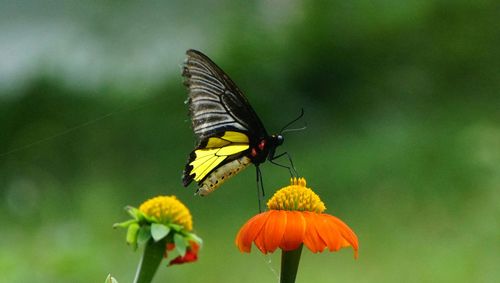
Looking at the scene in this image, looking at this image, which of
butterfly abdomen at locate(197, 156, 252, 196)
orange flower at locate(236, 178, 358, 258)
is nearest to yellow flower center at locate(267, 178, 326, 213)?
orange flower at locate(236, 178, 358, 258)

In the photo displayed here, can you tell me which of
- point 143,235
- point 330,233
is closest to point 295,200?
point 330,233

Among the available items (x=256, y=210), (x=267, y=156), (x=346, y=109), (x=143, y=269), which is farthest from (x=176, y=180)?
(x=143, y=269)

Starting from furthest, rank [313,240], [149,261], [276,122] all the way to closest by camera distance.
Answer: [276,122], [149,261], [313,240]

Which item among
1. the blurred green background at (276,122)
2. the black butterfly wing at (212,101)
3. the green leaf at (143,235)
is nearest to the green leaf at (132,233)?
the green leaf at (143,235)

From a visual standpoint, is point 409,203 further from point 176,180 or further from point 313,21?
point 313,21

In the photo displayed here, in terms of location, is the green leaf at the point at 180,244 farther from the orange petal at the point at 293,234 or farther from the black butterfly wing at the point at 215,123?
the orange petal at the point at 293,234

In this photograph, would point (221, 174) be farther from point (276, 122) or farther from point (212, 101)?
point (276, 122)

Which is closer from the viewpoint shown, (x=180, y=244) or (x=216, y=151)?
(x=180, y=244)
